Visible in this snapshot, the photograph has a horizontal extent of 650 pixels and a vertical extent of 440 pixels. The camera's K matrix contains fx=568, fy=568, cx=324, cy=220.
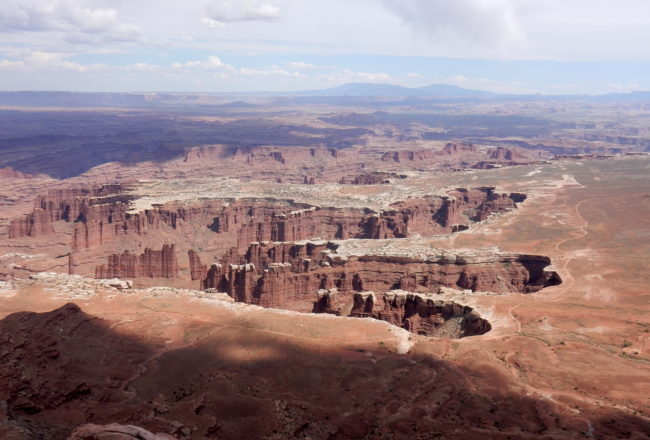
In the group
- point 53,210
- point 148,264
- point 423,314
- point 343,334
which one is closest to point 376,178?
point 53,210

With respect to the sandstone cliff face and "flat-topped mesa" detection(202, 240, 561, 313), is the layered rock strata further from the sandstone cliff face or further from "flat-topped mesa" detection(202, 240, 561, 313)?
the sandstone cliff face

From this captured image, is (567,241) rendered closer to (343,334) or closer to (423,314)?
(423,314)

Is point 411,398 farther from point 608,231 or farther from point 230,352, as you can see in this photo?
point 608,231

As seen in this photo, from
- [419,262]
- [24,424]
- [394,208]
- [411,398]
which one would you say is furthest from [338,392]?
[394,208]

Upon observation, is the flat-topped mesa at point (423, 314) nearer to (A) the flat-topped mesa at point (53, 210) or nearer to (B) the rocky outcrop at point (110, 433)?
(B) the rocky outcrop at point (110, 433)

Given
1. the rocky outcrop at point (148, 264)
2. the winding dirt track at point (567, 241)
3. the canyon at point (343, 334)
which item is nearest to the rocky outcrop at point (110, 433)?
the canyon at point (343, 334)

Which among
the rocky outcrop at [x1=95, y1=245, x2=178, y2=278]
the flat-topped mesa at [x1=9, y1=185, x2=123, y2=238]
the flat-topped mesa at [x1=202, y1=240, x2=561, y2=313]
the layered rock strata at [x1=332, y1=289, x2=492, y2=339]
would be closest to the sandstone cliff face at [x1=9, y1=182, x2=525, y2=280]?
the flat-topped mesa at [x1=9, y1=185, x2=123, y2=238]
